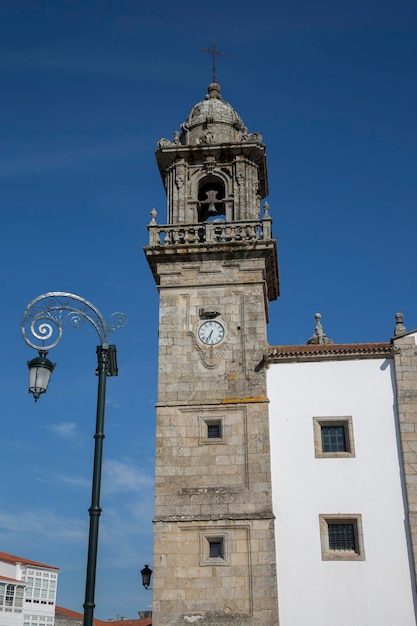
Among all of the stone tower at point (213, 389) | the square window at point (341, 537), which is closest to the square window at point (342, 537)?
the square window at point (341, 537)

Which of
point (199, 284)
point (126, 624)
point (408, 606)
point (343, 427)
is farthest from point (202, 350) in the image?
point (126, 624)

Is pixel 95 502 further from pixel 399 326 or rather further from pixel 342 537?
pixel 399 326

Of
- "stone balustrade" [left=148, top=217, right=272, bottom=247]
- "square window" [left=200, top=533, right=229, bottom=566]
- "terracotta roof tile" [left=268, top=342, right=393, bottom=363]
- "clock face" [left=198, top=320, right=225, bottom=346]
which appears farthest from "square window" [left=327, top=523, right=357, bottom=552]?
"stone balustrade" [left=148, top=217, right=272, bottom=247]

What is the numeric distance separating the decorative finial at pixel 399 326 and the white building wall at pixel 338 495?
0.91m

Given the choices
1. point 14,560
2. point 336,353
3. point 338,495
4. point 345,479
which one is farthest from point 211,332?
point 14,560

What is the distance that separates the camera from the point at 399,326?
21.5 metres

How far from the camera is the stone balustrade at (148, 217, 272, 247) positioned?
22734 millimetres

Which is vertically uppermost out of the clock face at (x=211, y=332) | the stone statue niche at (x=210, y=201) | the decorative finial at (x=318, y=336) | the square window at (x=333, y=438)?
the stone statue niche at (x=210, y=201)

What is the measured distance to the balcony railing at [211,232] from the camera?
22.7 meters

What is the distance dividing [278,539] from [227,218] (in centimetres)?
993

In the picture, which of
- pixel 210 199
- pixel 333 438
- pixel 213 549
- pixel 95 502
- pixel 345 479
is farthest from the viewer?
pixel 210 199

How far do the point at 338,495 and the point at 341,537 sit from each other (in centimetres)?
106

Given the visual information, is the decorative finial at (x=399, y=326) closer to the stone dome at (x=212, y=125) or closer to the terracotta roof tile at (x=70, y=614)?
the stone dome at (x=212, y=125)

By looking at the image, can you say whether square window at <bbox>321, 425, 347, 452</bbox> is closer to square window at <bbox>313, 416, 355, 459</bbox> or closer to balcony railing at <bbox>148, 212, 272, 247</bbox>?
square window at <bbox>313, 416, 355, 459</bbox>
